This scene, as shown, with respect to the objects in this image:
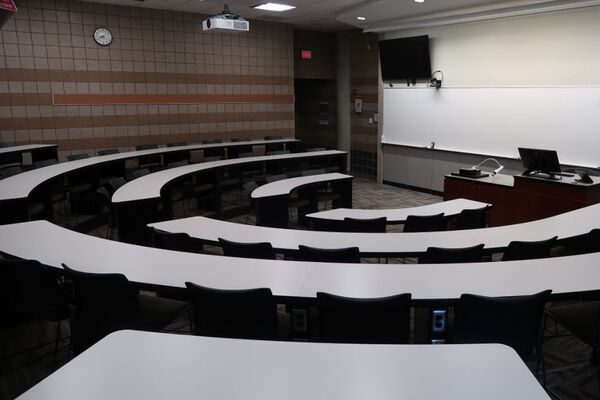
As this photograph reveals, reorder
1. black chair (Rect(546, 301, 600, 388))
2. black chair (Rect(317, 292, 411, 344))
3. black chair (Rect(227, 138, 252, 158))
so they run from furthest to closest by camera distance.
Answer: black chair (Rect(227, 138, 252, 158)) < black chair (Rect(546, 301, 600, 388)) < black chair (Rect(317, 292, 411, 344))

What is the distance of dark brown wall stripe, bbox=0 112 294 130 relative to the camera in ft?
27.9

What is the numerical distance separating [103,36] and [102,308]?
7.60m

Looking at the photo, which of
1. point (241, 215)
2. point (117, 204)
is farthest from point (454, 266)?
point (241, 215)

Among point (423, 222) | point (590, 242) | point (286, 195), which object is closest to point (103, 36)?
point (286, 195)

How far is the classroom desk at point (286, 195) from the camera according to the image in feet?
19.0

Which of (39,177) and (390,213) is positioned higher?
(39,177)

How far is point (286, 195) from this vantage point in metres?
5.91

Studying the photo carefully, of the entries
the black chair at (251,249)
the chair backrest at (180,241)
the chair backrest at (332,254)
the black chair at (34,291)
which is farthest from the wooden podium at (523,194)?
the black chair at (34,291)

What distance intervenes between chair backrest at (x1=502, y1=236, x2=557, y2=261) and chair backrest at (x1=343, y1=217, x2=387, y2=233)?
119 centimetres

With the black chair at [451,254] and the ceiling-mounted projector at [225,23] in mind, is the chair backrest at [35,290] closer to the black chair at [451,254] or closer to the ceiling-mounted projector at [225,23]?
the black chair at [451,254]

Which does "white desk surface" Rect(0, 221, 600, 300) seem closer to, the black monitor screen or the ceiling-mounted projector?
the black monitor screen

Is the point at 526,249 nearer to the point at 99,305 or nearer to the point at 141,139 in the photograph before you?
the point at 99,305

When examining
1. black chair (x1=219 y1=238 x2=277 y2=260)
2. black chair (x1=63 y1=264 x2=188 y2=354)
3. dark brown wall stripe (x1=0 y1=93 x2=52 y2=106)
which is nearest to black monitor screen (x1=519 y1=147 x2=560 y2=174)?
black chair (x1=219 y1=238 x2=277 y2=260)

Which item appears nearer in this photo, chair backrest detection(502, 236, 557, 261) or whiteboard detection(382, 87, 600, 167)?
chair backrest detection(502, 236, 557, 261)
